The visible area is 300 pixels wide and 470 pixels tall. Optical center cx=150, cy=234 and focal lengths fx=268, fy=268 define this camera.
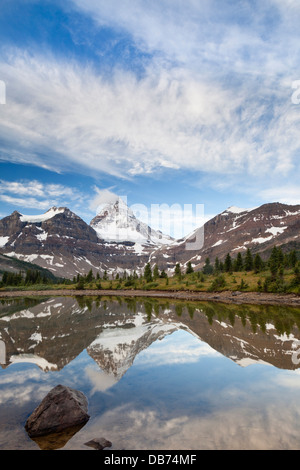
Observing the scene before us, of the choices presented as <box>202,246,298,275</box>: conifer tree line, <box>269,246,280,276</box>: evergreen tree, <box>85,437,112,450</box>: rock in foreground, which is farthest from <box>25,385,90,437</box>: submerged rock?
<box>202,246,298,275</box>: conifer tree line

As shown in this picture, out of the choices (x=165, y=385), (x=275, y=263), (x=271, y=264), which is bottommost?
(x=165, y=385)

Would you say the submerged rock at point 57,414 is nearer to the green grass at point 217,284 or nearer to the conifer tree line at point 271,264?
the green grass at point 217,284

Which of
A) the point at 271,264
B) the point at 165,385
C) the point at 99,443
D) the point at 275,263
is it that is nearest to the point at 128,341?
the point at 165,385

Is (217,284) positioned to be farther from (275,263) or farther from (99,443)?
(99,443)

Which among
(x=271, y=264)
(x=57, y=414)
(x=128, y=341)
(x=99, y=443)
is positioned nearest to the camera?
(x=99, y=443)

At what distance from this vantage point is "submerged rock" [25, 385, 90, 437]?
9778 millimetres

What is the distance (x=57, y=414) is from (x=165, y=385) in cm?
594

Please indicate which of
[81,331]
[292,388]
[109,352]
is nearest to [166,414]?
[292,388]

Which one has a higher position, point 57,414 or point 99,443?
point 57,414

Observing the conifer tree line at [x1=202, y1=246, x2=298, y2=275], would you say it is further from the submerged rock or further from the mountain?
the submerged rock

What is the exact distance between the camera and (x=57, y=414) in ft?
33.7

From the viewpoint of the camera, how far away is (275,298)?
65250 millimetres
